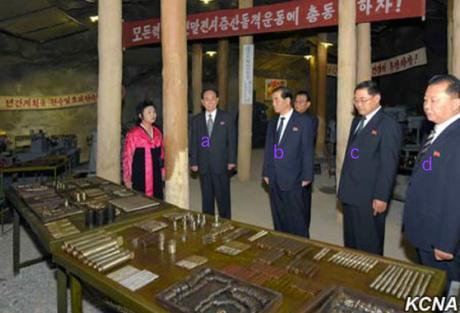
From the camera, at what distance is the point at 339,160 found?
5.00 m

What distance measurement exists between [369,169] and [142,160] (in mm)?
2449

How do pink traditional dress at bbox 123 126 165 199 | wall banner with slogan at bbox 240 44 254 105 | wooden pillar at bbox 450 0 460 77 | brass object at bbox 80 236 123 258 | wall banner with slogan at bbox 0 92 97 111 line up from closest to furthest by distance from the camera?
brass object at bbox 80 236 123 258, pink traditional dress at bbox 123 126 165 199, wooden pillar at bbox 450 0 460 77, wall banner with slogan at bbox 240 44 254 105, wall banner with slogan at bbox 0 92 97 111

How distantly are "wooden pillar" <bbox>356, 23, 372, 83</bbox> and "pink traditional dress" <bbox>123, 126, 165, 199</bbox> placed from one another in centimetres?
346

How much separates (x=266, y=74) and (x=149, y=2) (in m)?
7.14

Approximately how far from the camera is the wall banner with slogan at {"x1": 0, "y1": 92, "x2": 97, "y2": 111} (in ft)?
35.0

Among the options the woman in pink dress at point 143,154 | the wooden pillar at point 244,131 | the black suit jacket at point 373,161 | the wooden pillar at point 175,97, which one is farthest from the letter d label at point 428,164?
the wooden pillar at point 244,131

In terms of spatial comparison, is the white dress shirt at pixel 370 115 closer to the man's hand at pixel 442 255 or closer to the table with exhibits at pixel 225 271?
the man's hand at pixel 442 255

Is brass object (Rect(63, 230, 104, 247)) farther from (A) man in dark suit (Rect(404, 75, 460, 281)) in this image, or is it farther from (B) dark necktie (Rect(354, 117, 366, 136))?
(B) dark necktie (Rect(354, 117, 366, 136))

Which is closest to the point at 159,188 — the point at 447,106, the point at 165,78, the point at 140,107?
the point at 140,107

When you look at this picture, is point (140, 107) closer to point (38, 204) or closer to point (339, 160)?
point (38, 204)

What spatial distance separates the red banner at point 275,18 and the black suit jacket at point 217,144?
2.81 meters

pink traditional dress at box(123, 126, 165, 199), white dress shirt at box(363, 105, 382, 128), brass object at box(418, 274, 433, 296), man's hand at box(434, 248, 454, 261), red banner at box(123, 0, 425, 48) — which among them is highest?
red banner at box(123, 0, 425, 48)

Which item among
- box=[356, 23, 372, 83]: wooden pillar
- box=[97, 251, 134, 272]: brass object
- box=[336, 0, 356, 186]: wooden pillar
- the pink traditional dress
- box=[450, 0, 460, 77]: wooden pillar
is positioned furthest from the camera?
box=[356, 23, 372, 83]: wooden pillar

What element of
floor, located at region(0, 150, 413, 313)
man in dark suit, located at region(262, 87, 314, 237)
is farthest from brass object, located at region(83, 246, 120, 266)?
man in dark suit, located at region(262, 87, 314, 237)
